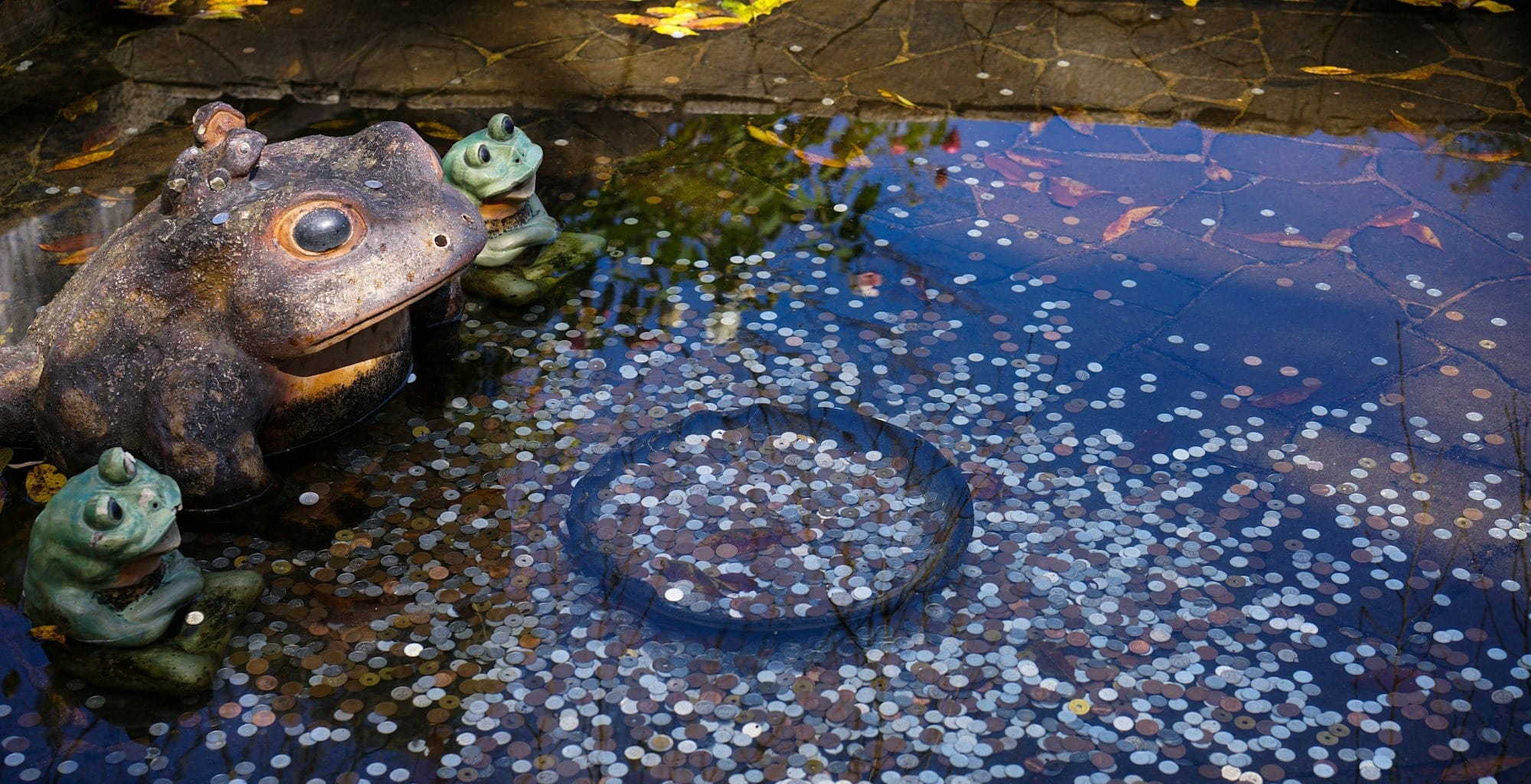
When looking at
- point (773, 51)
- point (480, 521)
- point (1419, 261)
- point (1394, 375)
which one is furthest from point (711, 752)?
point (773, 51)

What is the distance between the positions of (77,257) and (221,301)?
2051mm

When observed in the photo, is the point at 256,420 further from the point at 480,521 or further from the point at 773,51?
the point at 773,51

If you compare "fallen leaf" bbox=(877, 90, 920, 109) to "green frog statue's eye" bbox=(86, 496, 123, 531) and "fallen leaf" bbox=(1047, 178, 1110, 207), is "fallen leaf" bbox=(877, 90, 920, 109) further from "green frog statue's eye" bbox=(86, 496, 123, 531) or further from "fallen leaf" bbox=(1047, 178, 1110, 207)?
"green frog statue's eye" bbox=(86, 496, 123, 531)

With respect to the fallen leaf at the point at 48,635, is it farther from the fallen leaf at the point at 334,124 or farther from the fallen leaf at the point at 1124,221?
the fallen leaf at the point at 1124,221

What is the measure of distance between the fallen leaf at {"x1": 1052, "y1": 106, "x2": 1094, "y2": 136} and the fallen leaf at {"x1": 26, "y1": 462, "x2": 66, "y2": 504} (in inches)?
202

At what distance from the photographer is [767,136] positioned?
755 centimetres

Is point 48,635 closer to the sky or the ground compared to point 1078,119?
closer to the ground

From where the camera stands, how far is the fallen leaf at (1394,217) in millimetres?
6785

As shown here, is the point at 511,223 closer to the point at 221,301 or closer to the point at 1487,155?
the point at 221,301

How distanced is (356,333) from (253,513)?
28.8 inches

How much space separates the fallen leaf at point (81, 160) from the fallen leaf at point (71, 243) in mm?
772

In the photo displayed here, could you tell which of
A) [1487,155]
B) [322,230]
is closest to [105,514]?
[322,230]

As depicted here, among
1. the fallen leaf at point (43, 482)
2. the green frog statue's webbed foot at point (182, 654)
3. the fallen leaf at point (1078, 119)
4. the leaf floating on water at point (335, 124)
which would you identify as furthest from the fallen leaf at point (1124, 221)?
the fallen leaf at point (43, 482)

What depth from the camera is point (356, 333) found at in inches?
201
